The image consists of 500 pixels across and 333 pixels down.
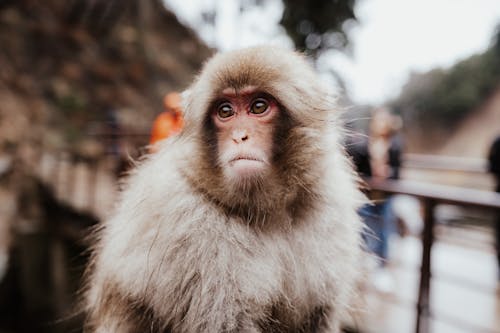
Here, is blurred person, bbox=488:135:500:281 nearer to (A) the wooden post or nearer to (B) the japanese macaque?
(A) the wooden post

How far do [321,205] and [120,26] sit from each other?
13195mm

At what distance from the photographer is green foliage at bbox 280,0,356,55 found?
11125mm

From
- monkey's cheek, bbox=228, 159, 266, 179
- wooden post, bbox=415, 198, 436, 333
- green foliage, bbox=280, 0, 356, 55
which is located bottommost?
wooden post, bbox=415, 198, 436, 333

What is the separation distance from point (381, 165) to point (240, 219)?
2.63 meters

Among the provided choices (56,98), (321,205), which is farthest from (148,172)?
(56,98)

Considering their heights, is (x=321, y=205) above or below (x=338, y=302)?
above

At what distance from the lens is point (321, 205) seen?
1404mm

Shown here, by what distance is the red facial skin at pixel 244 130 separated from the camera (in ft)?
4.13

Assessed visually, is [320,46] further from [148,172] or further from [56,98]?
[148,172]

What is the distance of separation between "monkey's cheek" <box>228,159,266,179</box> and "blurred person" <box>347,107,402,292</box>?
1.85 metres

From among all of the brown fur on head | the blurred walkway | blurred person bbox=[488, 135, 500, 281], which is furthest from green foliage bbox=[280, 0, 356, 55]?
the brown fur on head

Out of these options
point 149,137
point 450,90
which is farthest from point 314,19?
point 450,90

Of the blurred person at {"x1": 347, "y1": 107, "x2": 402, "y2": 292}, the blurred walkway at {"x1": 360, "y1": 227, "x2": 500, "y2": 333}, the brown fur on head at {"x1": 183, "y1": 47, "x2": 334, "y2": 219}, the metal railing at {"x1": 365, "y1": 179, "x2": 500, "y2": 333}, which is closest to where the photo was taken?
the brown fur on head at {"x1": 183, "y1": 47, "x2": 334, "y2": 219}

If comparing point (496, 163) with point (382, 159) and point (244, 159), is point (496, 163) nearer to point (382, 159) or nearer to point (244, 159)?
point (382, 159)
